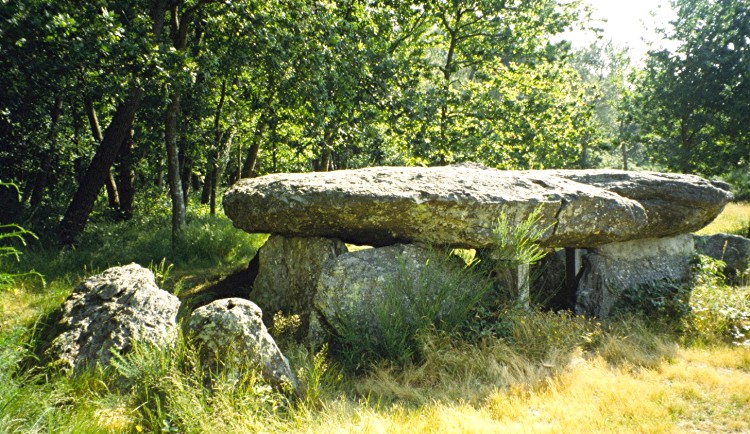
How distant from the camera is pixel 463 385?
4723 mm

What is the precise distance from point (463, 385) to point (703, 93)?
1700 centimetres

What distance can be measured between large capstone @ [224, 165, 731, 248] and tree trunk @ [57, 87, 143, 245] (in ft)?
10.2

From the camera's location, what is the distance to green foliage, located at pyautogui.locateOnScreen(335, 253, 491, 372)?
5281 millimetres

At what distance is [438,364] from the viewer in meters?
5.09

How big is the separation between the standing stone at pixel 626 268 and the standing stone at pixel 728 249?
106cm

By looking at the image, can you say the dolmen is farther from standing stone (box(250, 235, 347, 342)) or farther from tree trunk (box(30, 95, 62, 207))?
tree trunk (box(30, 95, 62, 207))

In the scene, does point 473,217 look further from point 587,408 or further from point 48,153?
point 48,153

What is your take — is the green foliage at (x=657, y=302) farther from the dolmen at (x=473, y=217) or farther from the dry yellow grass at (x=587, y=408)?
the dry yellow grass at (x=587, y=408)

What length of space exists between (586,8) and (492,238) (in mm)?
12475

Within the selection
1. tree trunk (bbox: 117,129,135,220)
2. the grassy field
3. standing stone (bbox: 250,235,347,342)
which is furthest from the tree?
tree trunk (bbox: 117,129,135,220)

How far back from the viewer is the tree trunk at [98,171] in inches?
351

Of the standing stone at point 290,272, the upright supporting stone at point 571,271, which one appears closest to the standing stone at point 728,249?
the upright supporting stone at point 571,271

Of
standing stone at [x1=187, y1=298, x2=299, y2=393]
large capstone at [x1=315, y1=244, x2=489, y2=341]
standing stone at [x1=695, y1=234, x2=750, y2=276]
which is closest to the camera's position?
standing stone at [x1=187, y1=298, x2=299, y2=393]

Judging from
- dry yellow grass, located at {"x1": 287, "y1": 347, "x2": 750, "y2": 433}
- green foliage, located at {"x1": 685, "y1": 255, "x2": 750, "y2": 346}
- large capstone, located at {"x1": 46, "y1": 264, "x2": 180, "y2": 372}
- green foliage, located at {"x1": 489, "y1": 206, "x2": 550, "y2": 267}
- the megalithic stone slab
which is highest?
the megalithic stone slab
